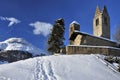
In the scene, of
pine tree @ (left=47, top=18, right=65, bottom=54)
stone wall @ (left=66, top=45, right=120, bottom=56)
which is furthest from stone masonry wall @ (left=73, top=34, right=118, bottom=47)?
pine tree @ (left=47, top=18, right=65, bottom=54)

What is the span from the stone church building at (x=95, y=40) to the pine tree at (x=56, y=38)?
9.57 ft

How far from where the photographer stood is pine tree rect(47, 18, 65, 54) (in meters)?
47.9

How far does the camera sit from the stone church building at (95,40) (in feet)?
108

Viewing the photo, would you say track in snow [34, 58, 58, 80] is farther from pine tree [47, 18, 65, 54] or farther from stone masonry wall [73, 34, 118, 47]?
pine tree [47, 18, 65, 54]

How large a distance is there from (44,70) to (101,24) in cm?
3184

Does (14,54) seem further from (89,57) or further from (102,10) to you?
(89,57)

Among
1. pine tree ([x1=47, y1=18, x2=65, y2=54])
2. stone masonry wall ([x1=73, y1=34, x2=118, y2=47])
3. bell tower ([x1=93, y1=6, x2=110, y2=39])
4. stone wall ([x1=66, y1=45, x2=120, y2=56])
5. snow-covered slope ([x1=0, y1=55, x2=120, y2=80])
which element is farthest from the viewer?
bell tower ([x1=93, y1=6, x2=110, y2=39])

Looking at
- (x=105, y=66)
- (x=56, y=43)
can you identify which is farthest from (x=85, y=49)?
(x=56, y=43)

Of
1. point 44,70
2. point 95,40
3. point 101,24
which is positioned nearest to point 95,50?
point 95,40

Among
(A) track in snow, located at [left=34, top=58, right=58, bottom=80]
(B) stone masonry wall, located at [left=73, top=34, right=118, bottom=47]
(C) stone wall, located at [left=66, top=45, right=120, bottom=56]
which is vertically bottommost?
(A) track in snow, located at [left=34, top=58, right=58, bottom=80]

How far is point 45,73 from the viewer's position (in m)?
22.9

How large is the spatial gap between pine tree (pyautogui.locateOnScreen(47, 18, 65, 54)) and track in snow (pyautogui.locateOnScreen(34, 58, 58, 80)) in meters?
19.5

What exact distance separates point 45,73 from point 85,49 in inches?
447

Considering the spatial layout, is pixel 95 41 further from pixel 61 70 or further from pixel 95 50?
pixel 61 70
